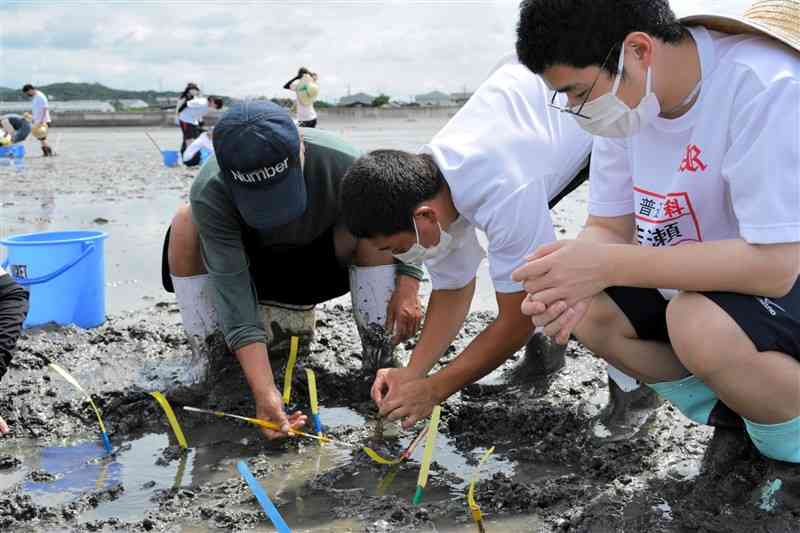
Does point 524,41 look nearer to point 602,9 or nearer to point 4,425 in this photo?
point 602,9

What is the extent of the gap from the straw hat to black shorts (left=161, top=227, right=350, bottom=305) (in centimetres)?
182

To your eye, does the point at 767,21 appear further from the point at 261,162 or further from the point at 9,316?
the point at 9,316

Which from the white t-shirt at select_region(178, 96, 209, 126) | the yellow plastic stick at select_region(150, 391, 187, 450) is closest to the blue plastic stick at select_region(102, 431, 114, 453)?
the yellow plastic stick at select_region(150, 391, 187, 450)

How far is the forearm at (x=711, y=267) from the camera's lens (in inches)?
77.5

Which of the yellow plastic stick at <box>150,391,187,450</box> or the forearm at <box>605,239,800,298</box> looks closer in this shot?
the forearm at <box>605,239,800,298</box>

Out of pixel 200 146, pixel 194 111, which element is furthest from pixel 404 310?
pixel 194 111

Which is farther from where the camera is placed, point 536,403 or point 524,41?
point 536,403

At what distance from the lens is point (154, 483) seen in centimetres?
280

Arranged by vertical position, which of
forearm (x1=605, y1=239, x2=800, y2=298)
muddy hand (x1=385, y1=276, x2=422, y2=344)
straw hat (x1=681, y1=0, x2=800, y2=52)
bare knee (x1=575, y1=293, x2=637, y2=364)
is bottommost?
muddy hand (x1=385, y1=276, x2=422, y2=344)

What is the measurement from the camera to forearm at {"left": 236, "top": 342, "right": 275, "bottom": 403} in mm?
2955

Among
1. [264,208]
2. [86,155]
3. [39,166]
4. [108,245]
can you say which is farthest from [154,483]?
[86,155]

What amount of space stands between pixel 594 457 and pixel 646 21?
1390 mm

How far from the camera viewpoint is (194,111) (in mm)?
14227

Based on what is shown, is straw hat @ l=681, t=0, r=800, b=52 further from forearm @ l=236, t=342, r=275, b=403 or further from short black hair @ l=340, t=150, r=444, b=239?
forearm @ l=236, t=342, r=275, b=403
